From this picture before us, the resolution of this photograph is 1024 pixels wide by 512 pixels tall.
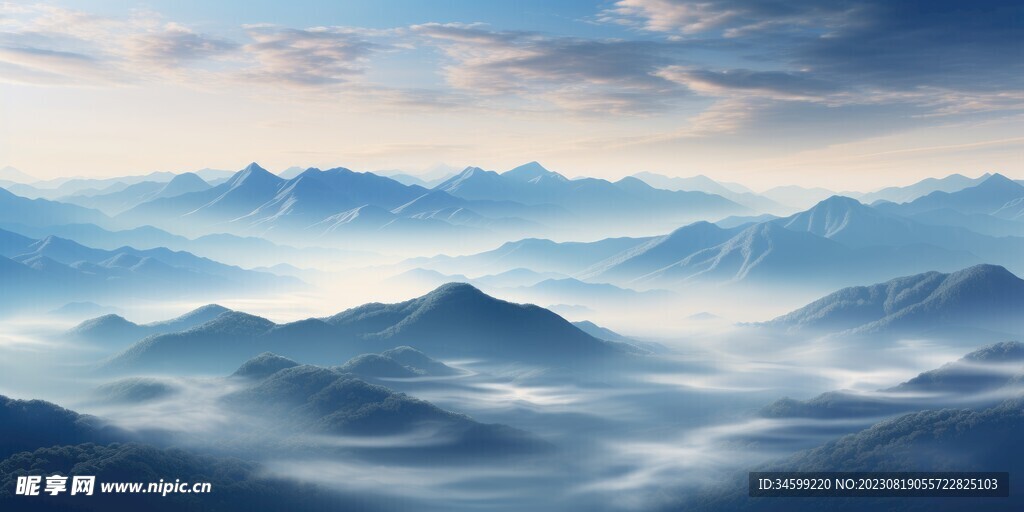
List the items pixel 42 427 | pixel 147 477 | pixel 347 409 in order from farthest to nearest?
1. pixel 347 409
2. pixel 42 427
3. pixel 147 477

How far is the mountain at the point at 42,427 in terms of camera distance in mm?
149000

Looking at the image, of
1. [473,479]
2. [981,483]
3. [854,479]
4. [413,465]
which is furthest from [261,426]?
[981,483]

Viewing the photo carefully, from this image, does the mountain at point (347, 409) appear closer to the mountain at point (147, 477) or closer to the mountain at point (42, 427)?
the mountain at point (147, 477)

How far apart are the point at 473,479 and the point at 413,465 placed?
13576 millimetres

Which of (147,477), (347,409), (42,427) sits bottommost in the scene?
(147,477)

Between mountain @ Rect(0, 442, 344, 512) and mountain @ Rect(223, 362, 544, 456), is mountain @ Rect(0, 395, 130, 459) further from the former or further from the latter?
mountain @ Rect(223, 362, 544, 456)

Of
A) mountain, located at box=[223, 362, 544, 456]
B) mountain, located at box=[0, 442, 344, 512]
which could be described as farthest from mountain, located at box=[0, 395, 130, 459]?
mountain, located at box=[223, 362, 544, 456]

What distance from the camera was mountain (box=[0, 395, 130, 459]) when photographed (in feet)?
489

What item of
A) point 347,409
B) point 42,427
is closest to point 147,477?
point 42,427

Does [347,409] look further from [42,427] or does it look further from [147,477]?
[147,477]

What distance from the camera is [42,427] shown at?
15425 centimetres

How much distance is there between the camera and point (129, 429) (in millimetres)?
165500

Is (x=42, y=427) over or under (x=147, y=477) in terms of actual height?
over

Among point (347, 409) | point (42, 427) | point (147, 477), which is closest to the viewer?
point (147, 477)
